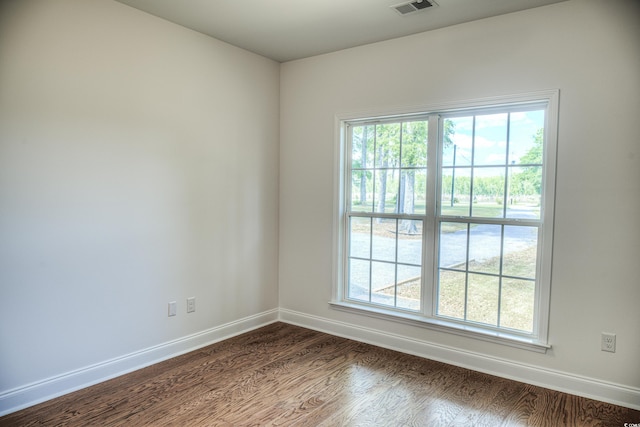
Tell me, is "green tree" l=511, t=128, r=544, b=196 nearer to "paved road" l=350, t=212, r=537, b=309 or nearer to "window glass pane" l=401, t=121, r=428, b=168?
"paved road" l=350, t=212, r=537, b=309

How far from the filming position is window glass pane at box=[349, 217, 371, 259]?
3656 millimetres

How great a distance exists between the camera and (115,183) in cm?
277

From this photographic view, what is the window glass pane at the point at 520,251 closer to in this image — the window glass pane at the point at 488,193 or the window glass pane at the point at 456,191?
the window glass pane at the point at 488,193

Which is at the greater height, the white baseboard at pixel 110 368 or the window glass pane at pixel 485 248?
the window glass pane at pixel 485 248

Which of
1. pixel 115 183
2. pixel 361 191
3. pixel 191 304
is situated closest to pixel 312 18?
pixel 361 191

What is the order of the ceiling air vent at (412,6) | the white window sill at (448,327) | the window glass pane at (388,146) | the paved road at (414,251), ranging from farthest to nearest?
the window glass pane at (388,146) → the paved road at (414,251) → the white window sill at (448,327) → the ceiling air vent at (412,6)

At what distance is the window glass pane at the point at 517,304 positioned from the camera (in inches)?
112

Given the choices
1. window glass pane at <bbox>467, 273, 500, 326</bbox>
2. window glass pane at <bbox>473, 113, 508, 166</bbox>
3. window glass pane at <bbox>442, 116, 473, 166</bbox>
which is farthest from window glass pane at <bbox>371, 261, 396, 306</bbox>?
window glass pane at <bbox>473, 113, 508, 166</bbox>

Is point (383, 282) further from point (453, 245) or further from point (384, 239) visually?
point (453, 245)

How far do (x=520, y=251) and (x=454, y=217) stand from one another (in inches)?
21.2

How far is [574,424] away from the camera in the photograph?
7.47 feet

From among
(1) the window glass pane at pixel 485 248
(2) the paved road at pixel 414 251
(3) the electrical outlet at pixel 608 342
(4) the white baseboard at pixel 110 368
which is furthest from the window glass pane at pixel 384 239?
(3) the electrical outlet at pixel 608 342

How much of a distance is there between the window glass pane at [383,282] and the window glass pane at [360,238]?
0.15 m

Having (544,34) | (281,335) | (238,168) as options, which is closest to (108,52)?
(238,168)
